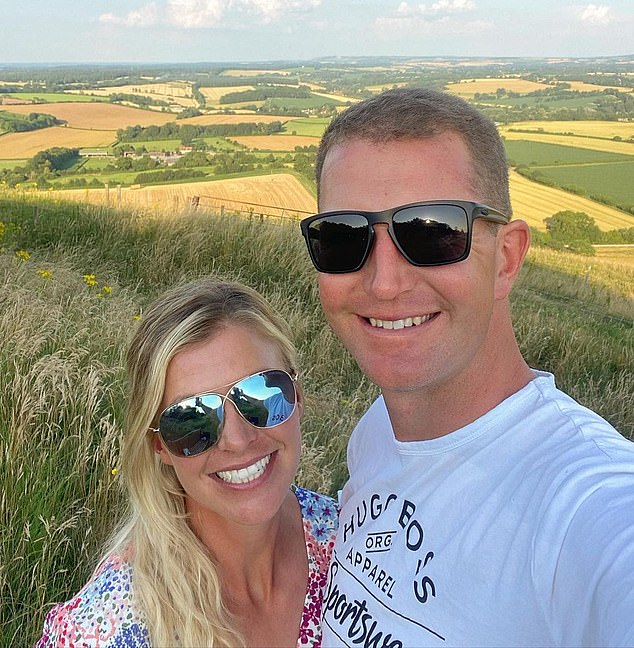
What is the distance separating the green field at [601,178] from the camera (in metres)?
39.0

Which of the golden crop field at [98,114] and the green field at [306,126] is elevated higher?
the golden crop field at [98,114]

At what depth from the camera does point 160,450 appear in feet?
5.75

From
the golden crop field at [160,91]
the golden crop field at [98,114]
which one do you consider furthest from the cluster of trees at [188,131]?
the golden crop field at [160,91]

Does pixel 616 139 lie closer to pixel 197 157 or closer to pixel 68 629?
pixel 197 157

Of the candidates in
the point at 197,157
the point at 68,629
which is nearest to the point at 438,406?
the point at 68,629

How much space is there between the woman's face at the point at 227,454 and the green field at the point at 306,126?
4206cm

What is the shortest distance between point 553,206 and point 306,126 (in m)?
20.8

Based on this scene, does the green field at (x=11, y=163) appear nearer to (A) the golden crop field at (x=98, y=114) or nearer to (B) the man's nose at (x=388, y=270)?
(A) the golden crop field at (x=98, y=114)

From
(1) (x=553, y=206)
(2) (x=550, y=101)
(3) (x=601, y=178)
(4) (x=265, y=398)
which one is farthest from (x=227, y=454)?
(2) (x=550, y=101)

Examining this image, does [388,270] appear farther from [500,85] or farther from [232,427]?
[500,85]

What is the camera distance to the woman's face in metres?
1.66

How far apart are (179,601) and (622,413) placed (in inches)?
174

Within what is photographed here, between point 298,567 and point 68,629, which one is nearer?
point 68,629

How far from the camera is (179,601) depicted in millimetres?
1526
